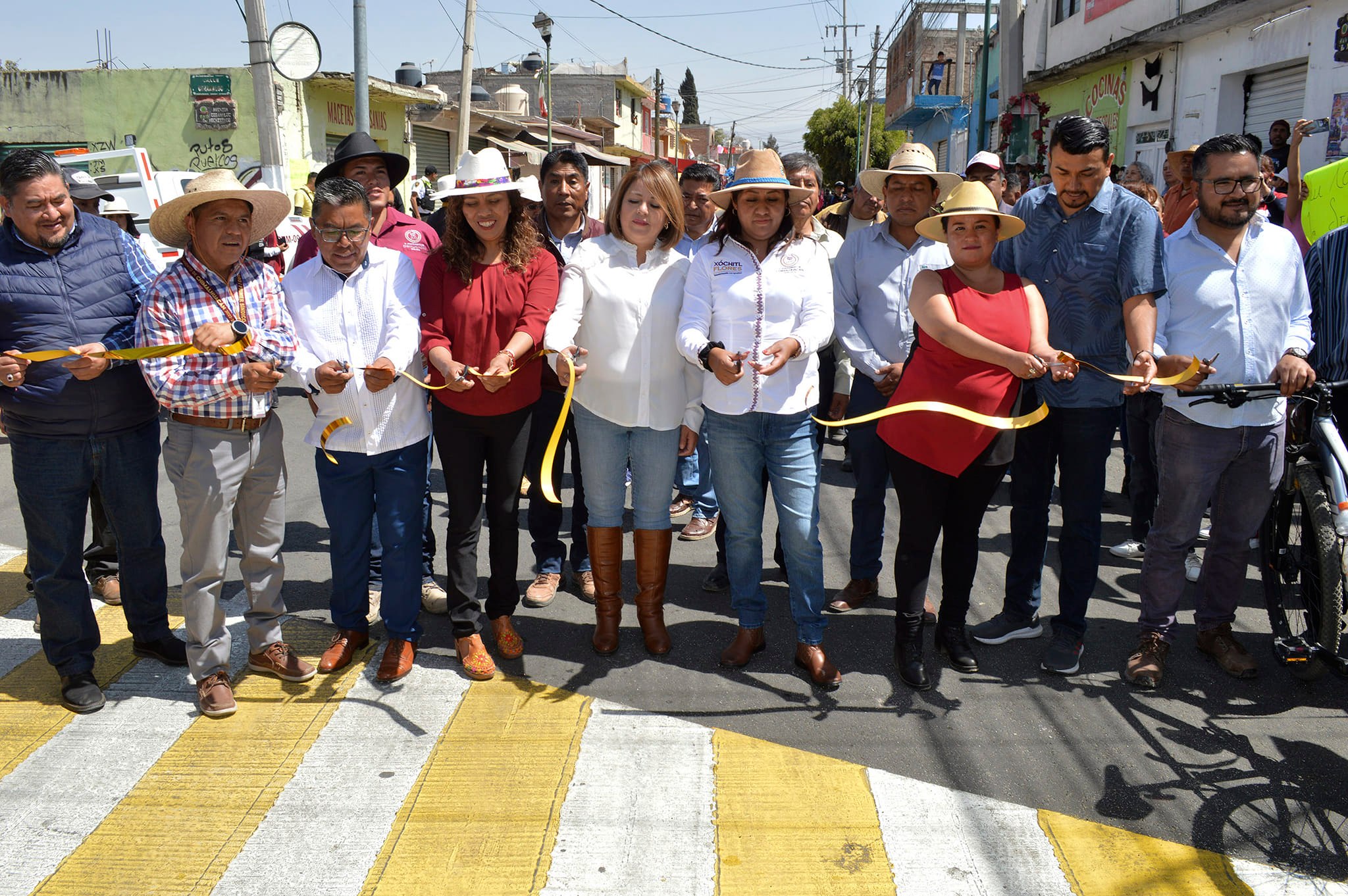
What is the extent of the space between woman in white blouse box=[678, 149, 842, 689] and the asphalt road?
0.38 m

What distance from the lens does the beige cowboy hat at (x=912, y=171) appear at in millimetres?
4824

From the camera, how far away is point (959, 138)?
33.1m

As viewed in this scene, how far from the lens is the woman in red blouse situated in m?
4.13

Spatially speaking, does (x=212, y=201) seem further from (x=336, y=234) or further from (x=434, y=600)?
(x=434, y=600)

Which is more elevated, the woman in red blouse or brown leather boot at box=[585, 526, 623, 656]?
the woman in red blouse

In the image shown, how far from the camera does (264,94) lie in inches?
473

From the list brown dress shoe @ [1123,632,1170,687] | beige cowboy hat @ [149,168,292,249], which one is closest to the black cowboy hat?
beige cowboy hat @ [149,168,292,249]

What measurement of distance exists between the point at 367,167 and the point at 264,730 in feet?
9.22

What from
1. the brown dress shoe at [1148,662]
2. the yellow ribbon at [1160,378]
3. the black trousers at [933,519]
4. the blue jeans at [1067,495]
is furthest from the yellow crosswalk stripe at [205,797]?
the brown dress shoe at [1148,662]

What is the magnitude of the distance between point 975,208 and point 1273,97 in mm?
11762

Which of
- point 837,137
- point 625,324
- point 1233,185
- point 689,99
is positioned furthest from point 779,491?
point 689,99

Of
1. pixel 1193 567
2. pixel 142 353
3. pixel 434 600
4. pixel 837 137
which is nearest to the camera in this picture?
pixel 142 353

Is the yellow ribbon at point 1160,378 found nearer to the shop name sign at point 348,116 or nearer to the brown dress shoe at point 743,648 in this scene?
the brown dress shoe at point 743,648

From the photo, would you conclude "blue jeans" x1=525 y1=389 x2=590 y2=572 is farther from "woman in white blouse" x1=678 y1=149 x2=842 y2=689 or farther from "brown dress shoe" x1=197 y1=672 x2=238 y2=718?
"brown dress shoe" x1=197 y1=672 x2=238 y2=718
